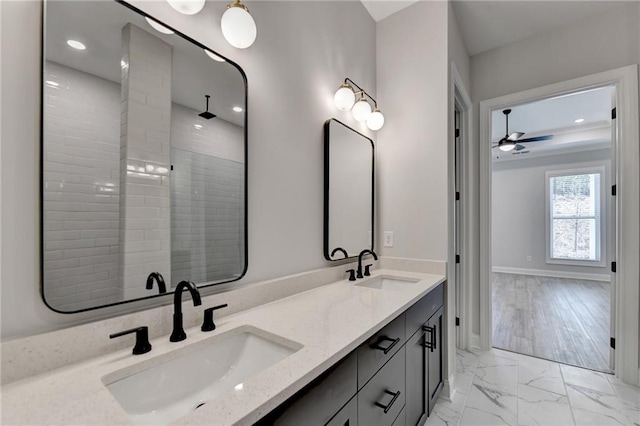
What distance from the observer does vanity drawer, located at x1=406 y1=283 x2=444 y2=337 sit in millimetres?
1355

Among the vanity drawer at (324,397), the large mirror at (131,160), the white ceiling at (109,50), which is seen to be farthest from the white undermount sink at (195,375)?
the white ceiling at (109,50)

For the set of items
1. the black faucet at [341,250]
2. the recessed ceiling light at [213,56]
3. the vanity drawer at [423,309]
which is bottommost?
the vanity drawer at [423,309]

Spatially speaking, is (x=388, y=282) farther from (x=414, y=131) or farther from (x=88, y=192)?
(x=88, y=192)

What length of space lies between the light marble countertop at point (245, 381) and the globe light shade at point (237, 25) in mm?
1094

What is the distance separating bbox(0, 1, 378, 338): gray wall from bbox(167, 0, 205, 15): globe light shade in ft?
0.21

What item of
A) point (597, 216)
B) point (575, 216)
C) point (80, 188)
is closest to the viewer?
point (80, 188)

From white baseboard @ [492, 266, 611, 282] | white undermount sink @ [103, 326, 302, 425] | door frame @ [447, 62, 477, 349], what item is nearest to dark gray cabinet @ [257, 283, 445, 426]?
white undermount sink @ [103, 326, 302, 425]

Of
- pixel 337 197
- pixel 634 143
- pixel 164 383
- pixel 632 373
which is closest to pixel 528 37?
pixel 634 143

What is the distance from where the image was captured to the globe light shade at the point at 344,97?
1761 millimetres

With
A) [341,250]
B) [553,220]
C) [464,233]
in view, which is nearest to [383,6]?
[341,250]

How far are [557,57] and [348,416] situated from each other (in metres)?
3.22

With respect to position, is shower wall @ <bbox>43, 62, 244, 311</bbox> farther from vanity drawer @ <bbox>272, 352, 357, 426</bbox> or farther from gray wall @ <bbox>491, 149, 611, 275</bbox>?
gray wall @ <bbox>491, 149, 611, 275</bbox>

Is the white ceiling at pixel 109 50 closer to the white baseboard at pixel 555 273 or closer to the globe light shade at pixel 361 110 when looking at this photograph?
the globe light shade at pixel 361 110

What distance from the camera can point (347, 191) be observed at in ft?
6.19
